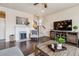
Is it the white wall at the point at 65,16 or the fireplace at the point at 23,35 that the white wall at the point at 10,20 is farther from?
the white wall at the point at 65,16

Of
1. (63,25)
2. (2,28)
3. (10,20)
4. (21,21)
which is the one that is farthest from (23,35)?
(63,25)

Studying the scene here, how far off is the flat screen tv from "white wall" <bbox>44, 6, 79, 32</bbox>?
0.77ft

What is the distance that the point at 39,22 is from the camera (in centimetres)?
771

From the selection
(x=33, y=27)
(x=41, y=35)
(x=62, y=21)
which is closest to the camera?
(x=62, y=21)

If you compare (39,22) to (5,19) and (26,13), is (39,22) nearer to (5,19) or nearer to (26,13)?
(26,13)

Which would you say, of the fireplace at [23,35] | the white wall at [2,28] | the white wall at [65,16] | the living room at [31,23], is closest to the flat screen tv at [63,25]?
the living room at [31,23]

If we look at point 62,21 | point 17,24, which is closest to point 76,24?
point 62,21

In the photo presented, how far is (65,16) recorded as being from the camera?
18.0 feet

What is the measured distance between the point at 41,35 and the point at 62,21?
2589 millimetres

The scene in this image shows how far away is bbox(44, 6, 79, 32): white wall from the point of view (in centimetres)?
478

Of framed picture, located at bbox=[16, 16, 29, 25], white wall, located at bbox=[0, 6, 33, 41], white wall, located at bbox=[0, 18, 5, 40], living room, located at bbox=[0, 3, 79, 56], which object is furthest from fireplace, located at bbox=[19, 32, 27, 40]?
white wall, located at bbox=[0, 18, 5, 40]

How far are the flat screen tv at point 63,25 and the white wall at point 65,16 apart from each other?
0.23 meters

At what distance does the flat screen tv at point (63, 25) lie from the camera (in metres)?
5.11

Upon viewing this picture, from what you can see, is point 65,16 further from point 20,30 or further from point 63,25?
point 20,30
